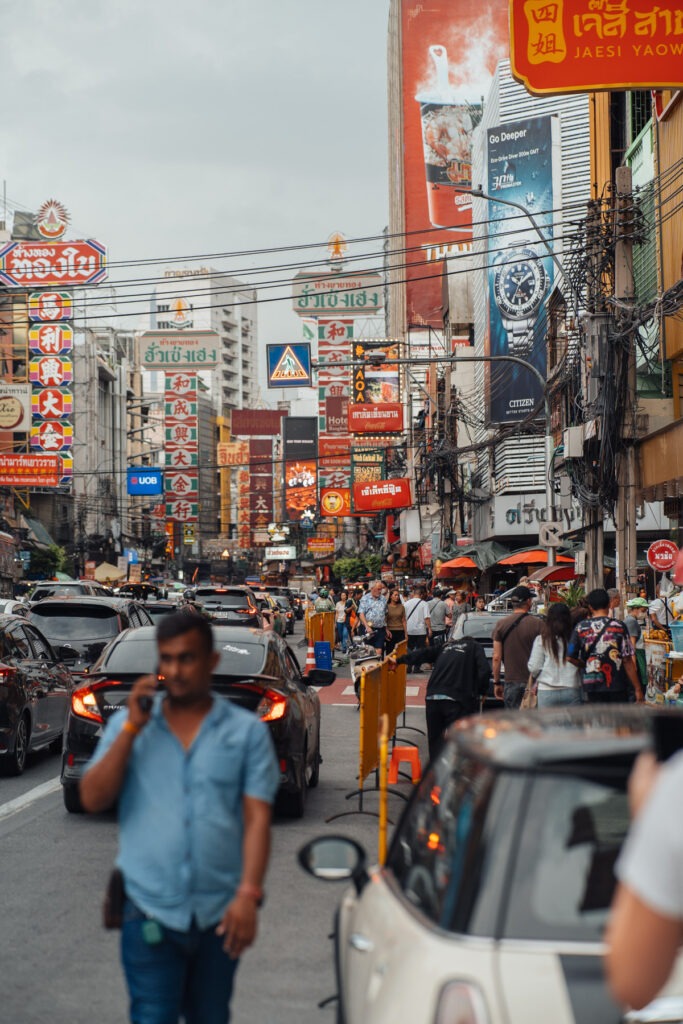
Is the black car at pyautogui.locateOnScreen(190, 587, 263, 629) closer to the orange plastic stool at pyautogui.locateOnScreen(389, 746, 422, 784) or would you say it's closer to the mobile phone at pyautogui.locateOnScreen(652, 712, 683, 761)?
the orange plastic stool at pyautogui.locateOnScreen(389, 746, 422, 784)

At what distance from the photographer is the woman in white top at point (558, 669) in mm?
11688

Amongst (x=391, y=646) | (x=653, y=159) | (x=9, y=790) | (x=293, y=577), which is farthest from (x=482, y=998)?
(x=293, y=577)

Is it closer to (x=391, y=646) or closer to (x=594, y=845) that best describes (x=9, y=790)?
(x=594, y=845)

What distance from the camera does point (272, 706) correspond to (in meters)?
10.4

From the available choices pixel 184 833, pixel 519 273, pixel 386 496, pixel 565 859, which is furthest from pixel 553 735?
pixel 386 496

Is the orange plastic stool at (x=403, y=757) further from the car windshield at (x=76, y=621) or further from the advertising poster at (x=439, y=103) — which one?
A: the advertising poster at (x=439, y=103)

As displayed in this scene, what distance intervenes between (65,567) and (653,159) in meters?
68.2

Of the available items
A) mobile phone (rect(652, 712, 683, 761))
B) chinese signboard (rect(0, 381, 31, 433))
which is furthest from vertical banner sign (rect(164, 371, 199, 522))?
mobile phone (rect(652, 712, 683, 761))

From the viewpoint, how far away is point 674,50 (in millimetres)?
19406

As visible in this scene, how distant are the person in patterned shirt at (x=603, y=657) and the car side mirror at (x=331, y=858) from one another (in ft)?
24.5

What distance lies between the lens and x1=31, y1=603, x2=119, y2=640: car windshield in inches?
729

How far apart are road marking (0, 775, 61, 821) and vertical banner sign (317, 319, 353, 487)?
8297cm

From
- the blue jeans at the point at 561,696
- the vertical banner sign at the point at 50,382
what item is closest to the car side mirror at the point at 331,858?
the blue jeans at the point at 561,696

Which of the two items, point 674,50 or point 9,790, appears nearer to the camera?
point 9,790
